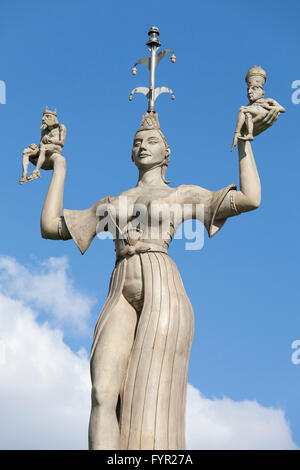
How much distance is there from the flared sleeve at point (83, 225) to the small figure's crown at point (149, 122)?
1.20 metres

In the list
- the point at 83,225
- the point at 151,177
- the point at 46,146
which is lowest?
the point at 83,225

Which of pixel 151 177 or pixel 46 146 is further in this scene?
pixel 46 146

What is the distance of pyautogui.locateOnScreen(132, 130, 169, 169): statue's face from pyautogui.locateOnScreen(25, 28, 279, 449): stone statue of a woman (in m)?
0.01

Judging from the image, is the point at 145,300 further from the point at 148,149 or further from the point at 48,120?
the point at 48,120

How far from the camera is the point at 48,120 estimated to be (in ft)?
40.2

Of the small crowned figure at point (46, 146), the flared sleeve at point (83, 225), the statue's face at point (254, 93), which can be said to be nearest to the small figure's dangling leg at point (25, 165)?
the small crowned figure at point (46, 146)

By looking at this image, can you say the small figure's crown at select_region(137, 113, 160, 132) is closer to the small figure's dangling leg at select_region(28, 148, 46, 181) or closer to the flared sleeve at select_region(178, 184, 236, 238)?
the flared sleeve at select_region(178, 184, 236, 238)

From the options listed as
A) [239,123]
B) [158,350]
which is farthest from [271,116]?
[158,350]

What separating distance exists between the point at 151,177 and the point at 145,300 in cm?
204

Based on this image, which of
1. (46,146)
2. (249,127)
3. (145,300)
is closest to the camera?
(145,300)

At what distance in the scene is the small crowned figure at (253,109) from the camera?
11070mm

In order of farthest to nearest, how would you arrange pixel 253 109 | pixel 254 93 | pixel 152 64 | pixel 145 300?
pixel 152 64
pixel 254 93
pixel 253 109
pixel 145 300
